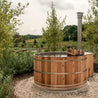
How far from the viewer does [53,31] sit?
8570 millimetres

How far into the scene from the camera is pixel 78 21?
759 centimetres

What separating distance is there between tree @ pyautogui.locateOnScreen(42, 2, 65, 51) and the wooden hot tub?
148 inches

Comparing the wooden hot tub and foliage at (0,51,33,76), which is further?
foliage at (0,51,33,76)

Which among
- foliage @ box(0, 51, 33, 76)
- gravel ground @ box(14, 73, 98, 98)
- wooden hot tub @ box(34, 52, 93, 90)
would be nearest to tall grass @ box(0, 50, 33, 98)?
foliage @ box(0, 51, 33, 76)

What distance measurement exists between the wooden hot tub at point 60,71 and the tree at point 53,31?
375 centimetres

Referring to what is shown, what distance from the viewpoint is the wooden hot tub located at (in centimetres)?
466

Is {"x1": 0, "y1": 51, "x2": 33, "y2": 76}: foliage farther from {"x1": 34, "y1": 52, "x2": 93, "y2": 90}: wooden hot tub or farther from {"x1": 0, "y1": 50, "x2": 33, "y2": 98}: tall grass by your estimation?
{"x1": 34, "y1": 52, "x2": 93, "y2": 90}: wooden hot tub

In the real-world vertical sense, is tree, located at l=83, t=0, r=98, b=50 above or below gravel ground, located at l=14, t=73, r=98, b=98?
above

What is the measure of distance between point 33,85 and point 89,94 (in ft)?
7.35

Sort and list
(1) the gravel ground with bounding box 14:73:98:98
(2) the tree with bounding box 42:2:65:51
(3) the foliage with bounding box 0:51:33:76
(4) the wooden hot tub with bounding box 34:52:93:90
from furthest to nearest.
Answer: (2) the tree with bounding box 42:2:65:51 → (3) the foliage with bounding box 0:51:33:76 → (4) the wooden hot tub with bounding box 34:52:93:90 → (1) the gravel ground with bounding box 14:73:98:98

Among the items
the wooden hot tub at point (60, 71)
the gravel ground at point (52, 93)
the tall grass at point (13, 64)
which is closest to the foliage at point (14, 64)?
the tall grass at point (13, 64)

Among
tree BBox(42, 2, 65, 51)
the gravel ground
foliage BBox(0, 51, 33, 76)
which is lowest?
the gravel ground

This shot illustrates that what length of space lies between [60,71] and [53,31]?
4.34m

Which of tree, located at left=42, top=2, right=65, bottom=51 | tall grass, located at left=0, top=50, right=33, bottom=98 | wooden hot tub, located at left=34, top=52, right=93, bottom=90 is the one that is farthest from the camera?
tree, located at left=42, top=2, right=65, bottom=51
